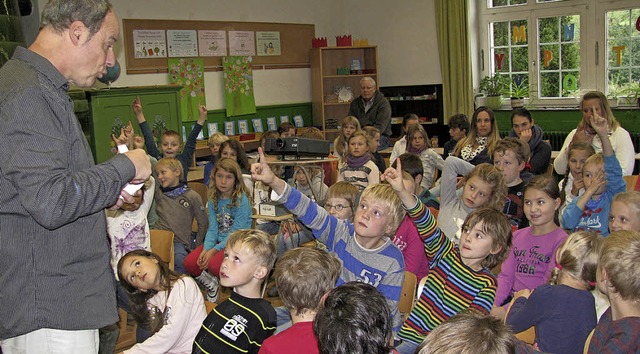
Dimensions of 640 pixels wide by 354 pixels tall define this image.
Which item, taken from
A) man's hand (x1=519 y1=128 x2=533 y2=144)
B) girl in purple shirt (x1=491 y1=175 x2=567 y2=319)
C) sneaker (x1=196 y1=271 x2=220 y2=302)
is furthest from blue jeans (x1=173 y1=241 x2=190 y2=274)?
man's hand (x1=519 y1=128 x2=533 y2=144)

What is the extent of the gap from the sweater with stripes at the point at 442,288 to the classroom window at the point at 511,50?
6.53 metres

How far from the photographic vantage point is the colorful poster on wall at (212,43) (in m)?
8.14

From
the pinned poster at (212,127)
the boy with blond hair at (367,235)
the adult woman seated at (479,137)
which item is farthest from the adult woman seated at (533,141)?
the pinned poster at (212,127)

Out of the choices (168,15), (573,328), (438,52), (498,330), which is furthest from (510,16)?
(498,330)

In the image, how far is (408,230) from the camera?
3.55 meters

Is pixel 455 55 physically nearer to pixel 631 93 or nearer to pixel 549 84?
pixel 549 84

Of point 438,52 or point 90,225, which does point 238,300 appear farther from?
point 438,52

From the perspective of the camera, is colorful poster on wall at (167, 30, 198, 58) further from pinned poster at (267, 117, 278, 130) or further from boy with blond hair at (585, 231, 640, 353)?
boy with blond hair at (585, 231, 640, 353)

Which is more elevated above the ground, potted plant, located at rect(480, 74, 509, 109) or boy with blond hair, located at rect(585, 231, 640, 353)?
potted plant, located at rect(480, 74, 509, 109)

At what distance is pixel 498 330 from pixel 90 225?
0.97 meters

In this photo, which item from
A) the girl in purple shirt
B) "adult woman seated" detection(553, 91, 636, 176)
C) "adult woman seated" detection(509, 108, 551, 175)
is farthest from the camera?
"adult woman seated" detection(509, 108, 551, 175)

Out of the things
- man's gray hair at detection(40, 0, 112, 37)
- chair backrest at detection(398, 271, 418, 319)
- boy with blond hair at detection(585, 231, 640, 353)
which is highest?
man's gray hair at detection(40, 0, 112, 37)

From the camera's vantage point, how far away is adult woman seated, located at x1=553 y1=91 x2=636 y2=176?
4.92 meters

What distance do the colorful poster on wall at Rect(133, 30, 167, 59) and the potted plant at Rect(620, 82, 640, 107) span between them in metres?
5.38
